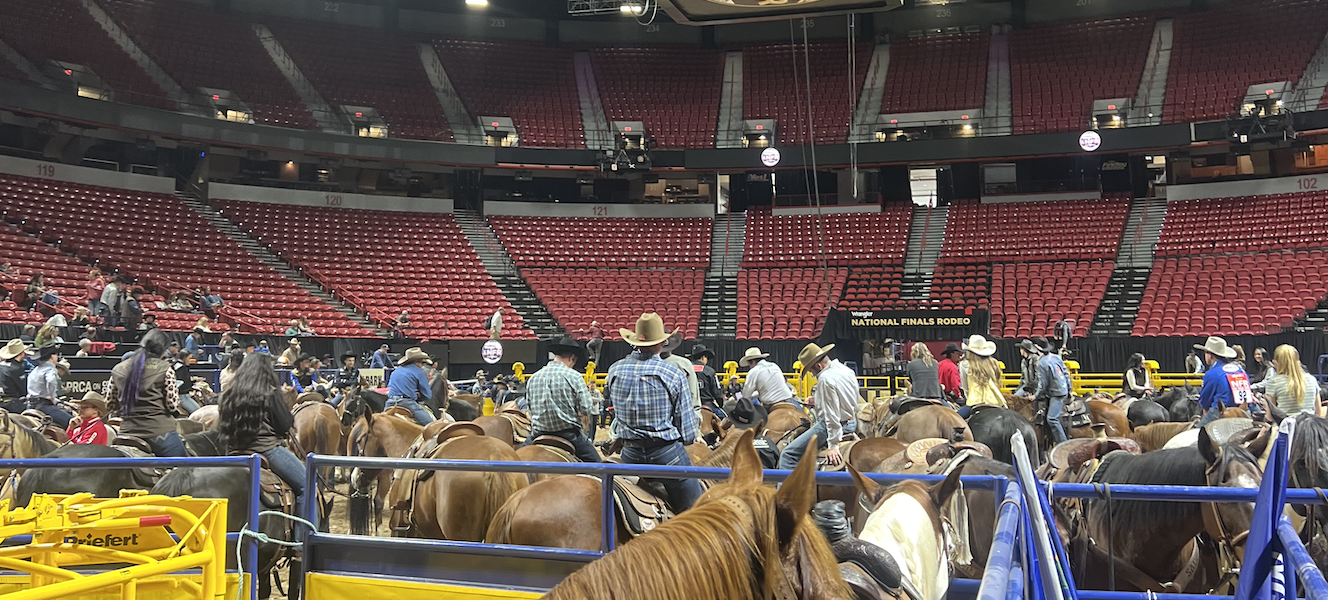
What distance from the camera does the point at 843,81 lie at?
114 ft

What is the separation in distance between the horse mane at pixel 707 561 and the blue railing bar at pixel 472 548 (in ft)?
8.83

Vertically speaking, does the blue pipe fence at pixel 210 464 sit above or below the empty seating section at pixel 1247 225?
below

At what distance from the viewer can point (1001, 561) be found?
143 centimetres

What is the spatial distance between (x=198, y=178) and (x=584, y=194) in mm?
13238

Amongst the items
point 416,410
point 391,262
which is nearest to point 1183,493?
point 416,410

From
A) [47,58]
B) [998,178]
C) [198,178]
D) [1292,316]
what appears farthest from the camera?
[998,178]

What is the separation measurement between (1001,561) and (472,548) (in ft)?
11.0

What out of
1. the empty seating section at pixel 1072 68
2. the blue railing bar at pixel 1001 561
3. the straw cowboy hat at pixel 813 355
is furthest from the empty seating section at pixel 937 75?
the blue railing bar at pixel 1001 561

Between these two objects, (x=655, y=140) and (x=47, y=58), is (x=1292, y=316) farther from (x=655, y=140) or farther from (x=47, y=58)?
(x=47, y=58)

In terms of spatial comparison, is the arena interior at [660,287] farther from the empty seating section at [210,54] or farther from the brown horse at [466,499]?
the empty seating section at [210,54]

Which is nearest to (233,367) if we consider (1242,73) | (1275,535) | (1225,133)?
(1275,535)

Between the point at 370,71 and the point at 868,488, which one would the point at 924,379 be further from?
the point at 370,71

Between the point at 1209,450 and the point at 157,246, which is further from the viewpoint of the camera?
the point at 157,246

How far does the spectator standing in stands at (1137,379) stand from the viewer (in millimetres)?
13508
